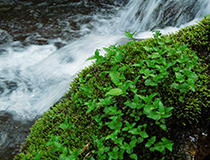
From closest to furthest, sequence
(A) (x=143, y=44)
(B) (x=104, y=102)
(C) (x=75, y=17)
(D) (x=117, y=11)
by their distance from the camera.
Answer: (B) (x=104, y=102) < (A) (x=143, y=44) < (C) (x=75, y=17) < (D) (x=117, y=11)

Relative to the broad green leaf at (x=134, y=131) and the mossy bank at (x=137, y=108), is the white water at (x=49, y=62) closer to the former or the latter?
the mossy bank at (x=137, y=108)

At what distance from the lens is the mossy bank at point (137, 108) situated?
179cm

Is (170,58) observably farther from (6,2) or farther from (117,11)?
(6,2)

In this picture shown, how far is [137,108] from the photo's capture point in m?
1.83

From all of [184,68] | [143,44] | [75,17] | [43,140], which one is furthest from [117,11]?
[43,140]

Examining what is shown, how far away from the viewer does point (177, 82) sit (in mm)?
2025

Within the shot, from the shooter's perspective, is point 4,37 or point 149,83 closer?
point 149,83

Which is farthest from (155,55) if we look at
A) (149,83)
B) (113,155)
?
(113,155)

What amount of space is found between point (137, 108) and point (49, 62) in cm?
376

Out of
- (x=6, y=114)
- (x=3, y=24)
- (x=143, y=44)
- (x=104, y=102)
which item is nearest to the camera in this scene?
(x=104, y=102)

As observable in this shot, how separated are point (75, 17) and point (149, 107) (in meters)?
6.40

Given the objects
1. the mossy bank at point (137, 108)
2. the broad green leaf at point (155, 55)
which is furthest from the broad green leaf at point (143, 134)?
the broad green leaf at point (155, 55)

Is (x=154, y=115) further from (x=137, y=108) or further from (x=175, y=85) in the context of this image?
(x=175, y=85)

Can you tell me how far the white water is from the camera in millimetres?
3859
